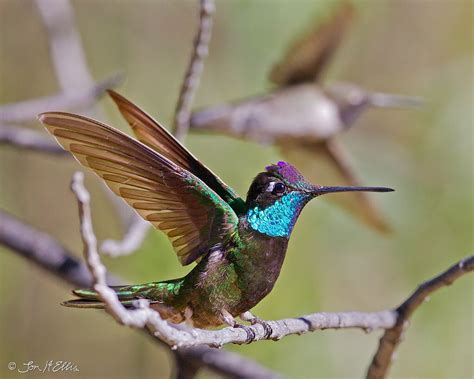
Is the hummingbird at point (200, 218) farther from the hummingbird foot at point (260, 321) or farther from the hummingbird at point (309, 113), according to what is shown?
the hummingbird at point (309, 113)

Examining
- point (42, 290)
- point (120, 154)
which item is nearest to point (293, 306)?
point (42, 290)

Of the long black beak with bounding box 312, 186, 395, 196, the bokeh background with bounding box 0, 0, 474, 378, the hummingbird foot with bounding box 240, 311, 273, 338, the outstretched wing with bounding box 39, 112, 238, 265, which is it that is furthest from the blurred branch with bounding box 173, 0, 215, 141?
the bokeh background with bounding box 0, 0, 474, 378

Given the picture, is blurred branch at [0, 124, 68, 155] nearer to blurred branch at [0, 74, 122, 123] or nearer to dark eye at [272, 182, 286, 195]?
blurred branch at [0, 74, 122, 123]

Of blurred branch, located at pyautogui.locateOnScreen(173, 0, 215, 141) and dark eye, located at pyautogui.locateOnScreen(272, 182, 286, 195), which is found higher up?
blurred branch, located at pyautogui.locateOnScreen(173, 0, 215, 141)

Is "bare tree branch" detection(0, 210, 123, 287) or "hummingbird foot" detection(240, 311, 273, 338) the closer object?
"hummingbird foot" detection(240, 311, 273, 338)

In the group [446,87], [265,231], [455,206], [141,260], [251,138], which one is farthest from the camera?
[446,87]

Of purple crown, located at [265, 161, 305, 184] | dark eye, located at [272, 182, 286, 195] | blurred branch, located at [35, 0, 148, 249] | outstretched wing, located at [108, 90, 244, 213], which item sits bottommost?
A: dark eye, located at [272, 182, 286, 195]

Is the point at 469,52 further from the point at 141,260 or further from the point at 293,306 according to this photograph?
the point at 141,260

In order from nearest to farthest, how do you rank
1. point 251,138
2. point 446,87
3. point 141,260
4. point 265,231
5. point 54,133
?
point 54,133, point 265,231, point 251,138, point 141,260, point 446,87
